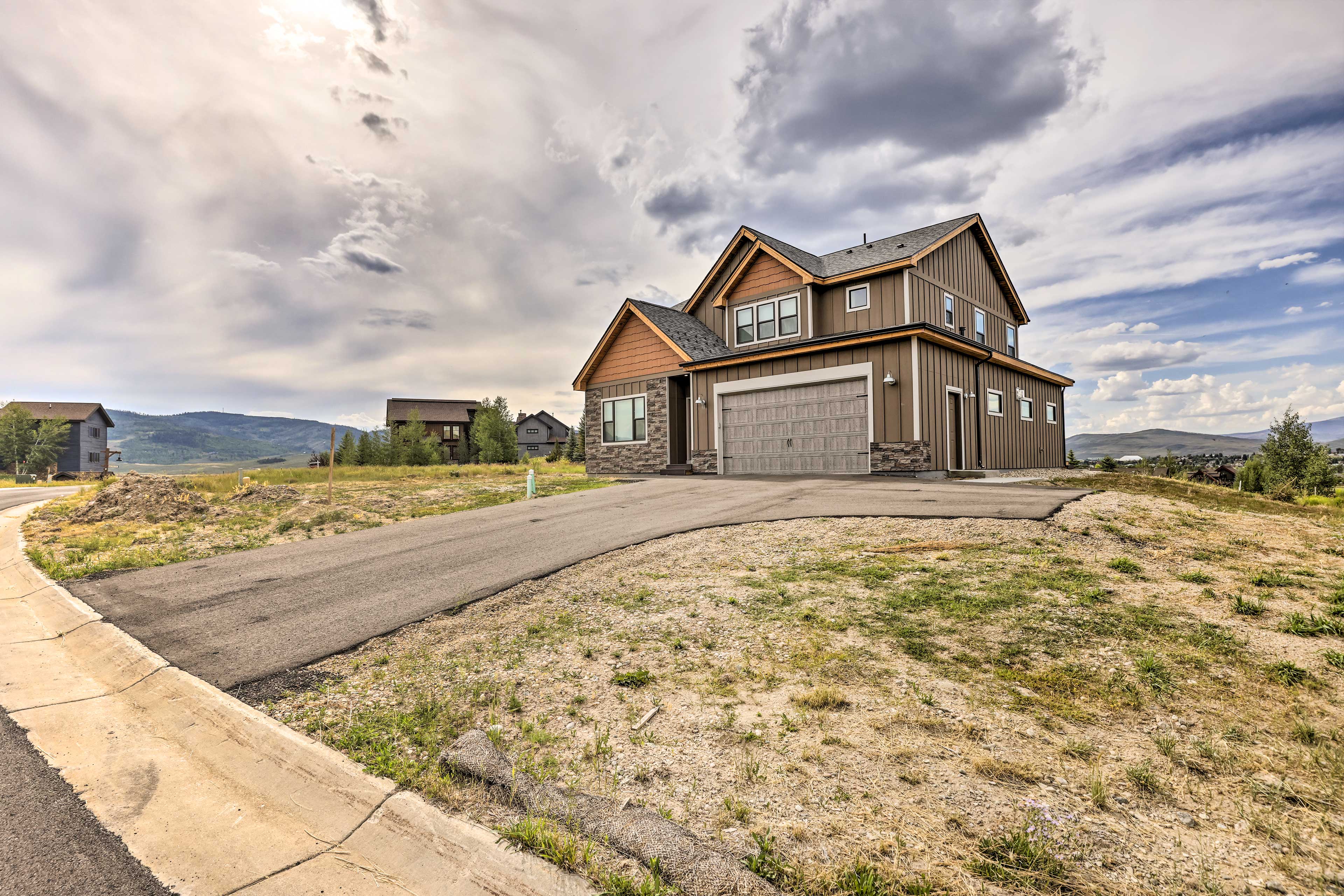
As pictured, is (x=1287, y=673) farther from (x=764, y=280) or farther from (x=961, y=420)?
(x=764, y=280)

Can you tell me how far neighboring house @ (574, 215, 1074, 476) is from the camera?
15344mm

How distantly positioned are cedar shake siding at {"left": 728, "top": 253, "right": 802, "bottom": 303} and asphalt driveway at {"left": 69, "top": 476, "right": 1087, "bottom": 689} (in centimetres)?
1014

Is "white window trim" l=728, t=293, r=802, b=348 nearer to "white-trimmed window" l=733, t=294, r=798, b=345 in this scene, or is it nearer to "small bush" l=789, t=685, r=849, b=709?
"white-trimmed window" l=733, t=294, r=798, b=345

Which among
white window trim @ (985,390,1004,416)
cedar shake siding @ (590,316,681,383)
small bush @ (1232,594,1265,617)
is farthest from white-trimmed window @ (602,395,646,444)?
small bush @ (1232,594,1265,617)

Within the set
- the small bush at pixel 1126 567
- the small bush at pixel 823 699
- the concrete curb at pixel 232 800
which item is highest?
the small bush at pixel 1126 567

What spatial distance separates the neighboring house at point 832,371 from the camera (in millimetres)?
15344

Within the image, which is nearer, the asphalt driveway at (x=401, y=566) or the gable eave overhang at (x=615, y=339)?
the asphalt driveway at (x=401, y=566)

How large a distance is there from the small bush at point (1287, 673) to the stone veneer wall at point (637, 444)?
17384mm

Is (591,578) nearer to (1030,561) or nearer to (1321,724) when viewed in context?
(1030,561)

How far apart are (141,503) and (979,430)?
2250 centimetres

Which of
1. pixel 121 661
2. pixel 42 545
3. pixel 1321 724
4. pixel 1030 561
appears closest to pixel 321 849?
pixel 121 661

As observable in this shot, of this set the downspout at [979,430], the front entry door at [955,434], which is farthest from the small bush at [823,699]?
the downspout at [979,430]

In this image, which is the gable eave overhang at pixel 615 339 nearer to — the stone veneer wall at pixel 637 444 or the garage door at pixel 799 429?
the stone veneer wall at pixel 637 444

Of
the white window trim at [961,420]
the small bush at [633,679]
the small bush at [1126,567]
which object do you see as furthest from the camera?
the white window trim at [961,420]
